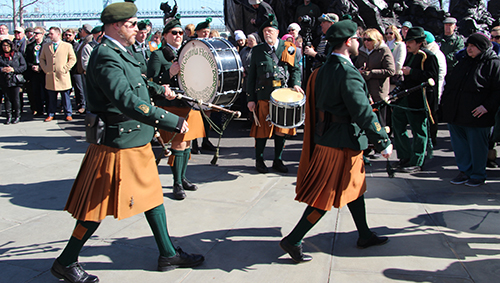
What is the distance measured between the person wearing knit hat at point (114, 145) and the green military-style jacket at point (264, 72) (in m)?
2.84

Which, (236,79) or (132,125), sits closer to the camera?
(132,125)

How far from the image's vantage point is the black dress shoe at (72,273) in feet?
9.52

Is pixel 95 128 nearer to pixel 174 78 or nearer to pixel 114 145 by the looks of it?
pixel 114 145

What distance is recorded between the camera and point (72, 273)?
2.90 meters

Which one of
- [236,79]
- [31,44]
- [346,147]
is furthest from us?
[31,44]

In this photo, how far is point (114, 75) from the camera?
2754mm

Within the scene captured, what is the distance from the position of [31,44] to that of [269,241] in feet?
30.9

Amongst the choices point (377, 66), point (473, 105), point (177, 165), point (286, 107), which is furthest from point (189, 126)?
point (473, 105)

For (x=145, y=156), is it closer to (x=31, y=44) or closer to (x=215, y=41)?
(x=215, y=41)

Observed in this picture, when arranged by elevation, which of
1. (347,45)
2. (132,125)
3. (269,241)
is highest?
(347,45)

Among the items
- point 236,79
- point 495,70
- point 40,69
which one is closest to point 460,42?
point 495,70

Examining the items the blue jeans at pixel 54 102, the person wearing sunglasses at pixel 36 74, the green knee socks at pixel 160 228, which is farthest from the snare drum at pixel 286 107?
the person wearing sunglasses at pixel 36 74

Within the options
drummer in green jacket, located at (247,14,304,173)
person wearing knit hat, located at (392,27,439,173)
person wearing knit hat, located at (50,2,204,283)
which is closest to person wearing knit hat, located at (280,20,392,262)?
person wearing knit hat, located at (50,2,204,283)

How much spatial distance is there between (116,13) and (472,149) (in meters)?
4.65
